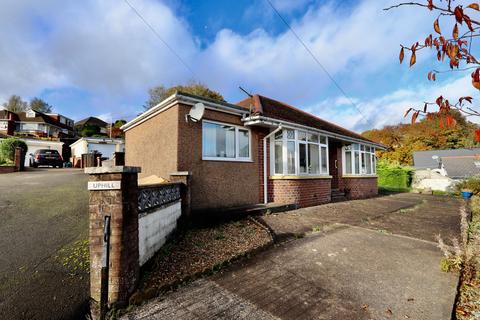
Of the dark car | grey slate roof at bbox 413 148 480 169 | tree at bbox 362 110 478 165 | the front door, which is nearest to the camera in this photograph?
the front door

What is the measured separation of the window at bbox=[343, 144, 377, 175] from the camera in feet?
45.0

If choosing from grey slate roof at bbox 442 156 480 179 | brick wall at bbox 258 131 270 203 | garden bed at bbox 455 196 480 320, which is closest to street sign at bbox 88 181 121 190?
garden bed at bbox 455 196 480 320

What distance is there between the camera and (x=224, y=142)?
8.02 metres

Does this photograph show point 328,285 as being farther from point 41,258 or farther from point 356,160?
point 356,160

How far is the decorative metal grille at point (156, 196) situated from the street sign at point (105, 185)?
2.08 feet

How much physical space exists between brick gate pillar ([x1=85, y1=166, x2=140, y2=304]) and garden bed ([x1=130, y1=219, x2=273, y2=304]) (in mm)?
276

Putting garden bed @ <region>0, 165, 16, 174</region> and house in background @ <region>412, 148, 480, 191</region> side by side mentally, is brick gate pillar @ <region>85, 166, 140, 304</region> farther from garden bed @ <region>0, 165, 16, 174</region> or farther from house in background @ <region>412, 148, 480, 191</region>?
house in background @ <region>412, 148, 480, 191</region>

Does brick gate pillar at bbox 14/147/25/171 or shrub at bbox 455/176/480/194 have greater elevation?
brick gate pillar at bbox 14/147/25/171

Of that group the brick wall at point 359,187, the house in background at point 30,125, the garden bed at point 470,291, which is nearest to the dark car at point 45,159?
the house in background at point 30,125

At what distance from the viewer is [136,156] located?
32.5 ft


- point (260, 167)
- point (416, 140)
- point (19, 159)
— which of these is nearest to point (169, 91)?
point (19, 159)

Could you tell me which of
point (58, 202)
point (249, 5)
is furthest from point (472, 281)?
point (58, 202)

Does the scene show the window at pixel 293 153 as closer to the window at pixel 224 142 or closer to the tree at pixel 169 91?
the window at pixel 224 142

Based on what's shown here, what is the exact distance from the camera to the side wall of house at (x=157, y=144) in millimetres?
6864
